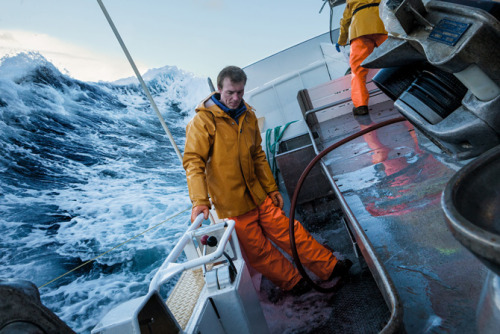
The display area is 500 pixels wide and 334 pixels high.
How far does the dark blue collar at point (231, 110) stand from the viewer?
217cm

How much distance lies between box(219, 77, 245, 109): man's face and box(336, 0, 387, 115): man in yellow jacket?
1.65 metres

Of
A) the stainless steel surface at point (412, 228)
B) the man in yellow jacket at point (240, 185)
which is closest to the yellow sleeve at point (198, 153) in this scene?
the man in yellow jacket at point (240, 185)

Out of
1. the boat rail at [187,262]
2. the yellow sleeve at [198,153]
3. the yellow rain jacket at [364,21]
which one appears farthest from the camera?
the yellow rain jacket at [364,21]

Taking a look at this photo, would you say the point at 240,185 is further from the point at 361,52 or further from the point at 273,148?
the point at 361,52

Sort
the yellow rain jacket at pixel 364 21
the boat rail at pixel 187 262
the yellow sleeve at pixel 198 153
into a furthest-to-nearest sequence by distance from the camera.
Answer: the yellow rain jacket at pixel 364 21
the yellow sleeve at pixel 198 153
the boat rail at pixel 187 262

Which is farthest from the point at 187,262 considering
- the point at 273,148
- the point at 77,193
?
the point at 77,193

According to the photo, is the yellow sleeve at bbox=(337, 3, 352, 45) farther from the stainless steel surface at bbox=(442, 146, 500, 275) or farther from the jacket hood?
the stainless steel surface at bbox=(442, 146, 500, 275)

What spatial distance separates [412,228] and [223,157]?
1428mm

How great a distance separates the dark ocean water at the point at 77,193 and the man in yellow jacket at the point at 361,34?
461 cm

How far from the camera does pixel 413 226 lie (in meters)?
1.10

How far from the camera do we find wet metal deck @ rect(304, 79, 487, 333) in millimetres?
756

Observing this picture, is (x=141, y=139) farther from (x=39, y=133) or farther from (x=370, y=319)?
(x=370, y=319)

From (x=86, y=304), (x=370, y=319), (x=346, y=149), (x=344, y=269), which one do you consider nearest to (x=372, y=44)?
(x=346, y=149)

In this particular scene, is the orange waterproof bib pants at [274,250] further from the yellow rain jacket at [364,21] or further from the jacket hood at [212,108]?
the yellow rain jacket at [364,21]
